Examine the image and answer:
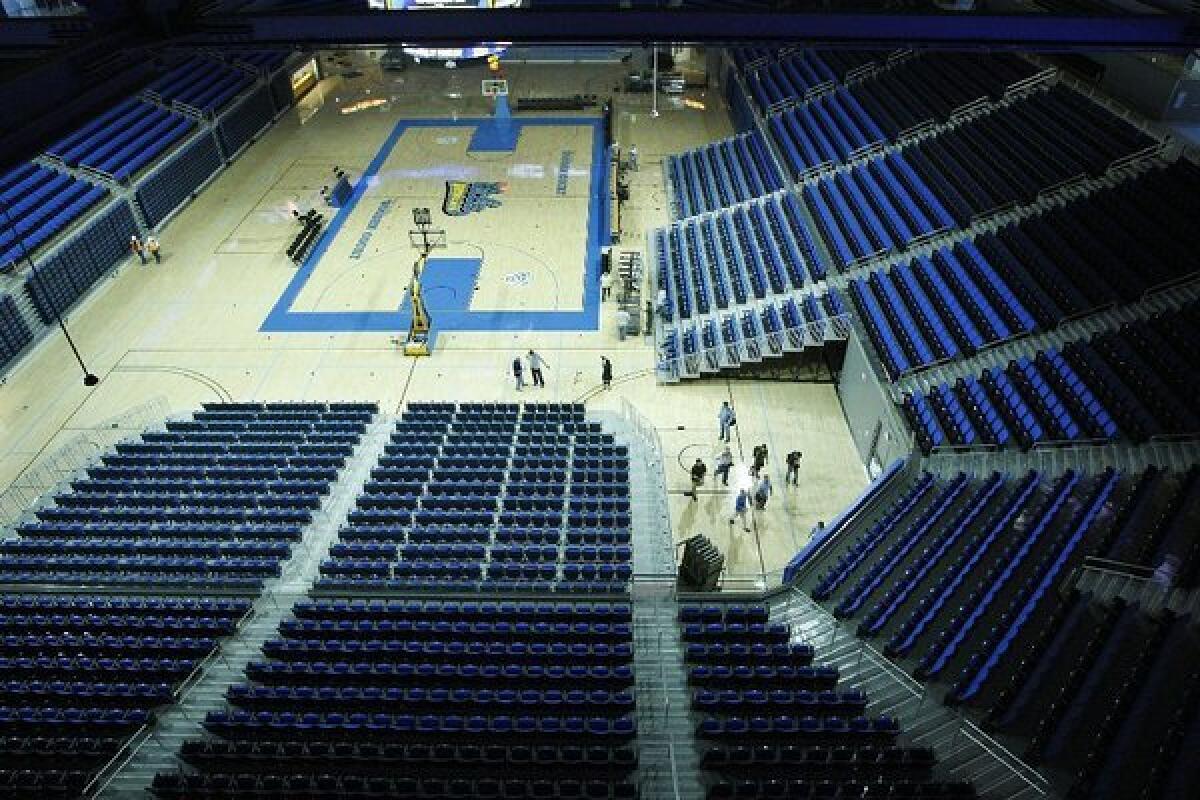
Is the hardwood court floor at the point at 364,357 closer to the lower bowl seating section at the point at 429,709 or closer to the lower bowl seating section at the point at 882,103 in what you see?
the lower bowl seating section at the point at 429,709

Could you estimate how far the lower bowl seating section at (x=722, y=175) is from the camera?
26.2 m

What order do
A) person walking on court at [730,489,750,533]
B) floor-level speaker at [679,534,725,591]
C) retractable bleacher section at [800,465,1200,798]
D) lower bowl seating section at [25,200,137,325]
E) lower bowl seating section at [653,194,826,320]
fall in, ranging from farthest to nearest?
1. lower bowl seating section at [25,200,137,325]
2. lower bowl seating section at [653,194,826,320]
3. person walking on court at [730,489,750,533]
4. floor-level speaker at [679,534,725,591]
5. retractable bleacher section at [800,465,1200,798]

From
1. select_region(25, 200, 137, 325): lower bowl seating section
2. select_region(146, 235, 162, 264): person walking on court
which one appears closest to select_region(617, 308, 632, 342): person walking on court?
select_region(25, 200, 137, 325): lower bowl seating section

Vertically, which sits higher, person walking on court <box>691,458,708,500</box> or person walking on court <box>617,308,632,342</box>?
person walking on court <box>617,308,632,342</box>

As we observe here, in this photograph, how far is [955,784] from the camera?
28.9ft

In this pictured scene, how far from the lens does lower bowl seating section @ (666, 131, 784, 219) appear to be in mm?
26156

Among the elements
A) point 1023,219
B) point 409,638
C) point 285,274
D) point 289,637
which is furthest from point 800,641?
point 285,274

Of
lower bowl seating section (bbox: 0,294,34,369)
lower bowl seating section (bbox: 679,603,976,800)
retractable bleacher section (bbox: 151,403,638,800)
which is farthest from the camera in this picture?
lower bowl seating section (bbox: 0,294,34,369)

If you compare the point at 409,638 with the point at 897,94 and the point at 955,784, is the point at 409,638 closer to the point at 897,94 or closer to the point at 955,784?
the point at 955,784

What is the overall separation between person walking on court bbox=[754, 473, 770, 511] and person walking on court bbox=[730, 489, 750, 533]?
188mm

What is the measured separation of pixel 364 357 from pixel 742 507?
1089 centimetres

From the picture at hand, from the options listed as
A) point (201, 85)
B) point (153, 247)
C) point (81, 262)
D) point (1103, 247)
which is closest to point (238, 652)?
point (81, 262)

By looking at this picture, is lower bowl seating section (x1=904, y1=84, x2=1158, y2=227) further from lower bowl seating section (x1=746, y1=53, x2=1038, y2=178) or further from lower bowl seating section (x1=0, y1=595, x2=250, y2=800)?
lower bowl seating section (x1=0, y1=595, x2=250, y2=800)

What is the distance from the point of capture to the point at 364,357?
2038 cm
